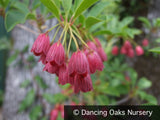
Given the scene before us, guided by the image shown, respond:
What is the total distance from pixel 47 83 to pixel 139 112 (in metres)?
1.39

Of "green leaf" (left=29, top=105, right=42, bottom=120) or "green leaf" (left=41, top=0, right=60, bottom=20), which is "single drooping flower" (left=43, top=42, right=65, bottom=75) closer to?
"green leaf" (left=41, top=0, right=60, bottom=20)

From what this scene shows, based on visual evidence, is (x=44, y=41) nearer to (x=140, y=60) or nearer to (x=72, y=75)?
(x=72, y=75)

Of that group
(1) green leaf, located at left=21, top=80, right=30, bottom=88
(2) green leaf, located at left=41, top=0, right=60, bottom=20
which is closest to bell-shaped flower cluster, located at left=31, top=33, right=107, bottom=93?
(2) green leaf, located at left=41, top=0, right=60, bottom=20

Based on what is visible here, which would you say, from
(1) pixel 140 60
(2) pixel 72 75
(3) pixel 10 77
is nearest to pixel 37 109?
(3) pixel 10 77

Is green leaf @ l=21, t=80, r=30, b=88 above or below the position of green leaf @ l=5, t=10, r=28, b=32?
below

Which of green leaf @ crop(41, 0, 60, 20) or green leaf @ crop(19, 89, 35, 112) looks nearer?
green leaf @ crop(41, 0, 60, 20)

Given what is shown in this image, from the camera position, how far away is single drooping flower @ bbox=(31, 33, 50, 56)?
0.71 m

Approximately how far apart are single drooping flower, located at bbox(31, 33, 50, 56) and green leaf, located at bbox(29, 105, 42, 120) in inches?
45.1

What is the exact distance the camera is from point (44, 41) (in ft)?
2.39

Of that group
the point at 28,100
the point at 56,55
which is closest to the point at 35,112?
the point at 28,100

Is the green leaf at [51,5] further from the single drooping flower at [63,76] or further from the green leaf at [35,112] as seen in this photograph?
the green leaf at [35,112]

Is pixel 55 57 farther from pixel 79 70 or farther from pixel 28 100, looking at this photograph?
pixel 28 100

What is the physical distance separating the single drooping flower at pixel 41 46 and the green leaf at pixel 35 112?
45.1 inches

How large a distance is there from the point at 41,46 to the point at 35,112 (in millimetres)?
1193
